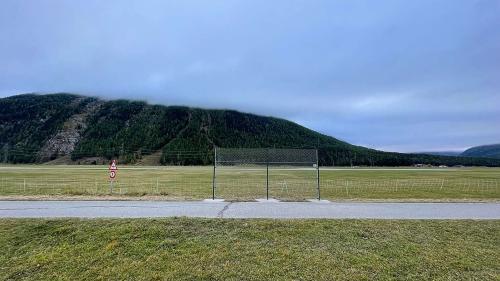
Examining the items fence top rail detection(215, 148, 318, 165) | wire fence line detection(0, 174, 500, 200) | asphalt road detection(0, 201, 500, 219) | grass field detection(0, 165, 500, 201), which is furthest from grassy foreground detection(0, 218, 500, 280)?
wire fence line detection(0, 174, 500, 200)

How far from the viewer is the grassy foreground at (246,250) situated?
8398 millimetres

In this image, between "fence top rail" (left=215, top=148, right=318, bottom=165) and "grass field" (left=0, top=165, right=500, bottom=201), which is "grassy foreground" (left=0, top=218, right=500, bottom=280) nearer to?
"fence top rail" (left=215, top=148, right=318, bottom=165)

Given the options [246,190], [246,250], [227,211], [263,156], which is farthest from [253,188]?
[246,250]

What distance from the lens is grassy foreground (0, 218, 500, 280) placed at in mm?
8398

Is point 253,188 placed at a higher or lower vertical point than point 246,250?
higher

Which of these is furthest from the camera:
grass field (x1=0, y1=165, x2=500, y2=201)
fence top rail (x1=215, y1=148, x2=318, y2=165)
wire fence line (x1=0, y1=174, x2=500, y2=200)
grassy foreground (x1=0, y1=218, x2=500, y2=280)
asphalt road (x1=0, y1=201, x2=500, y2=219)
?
wire fence line (x1=0, y1=174, x2=500, y2=200)

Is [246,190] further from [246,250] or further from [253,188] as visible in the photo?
[246,250]

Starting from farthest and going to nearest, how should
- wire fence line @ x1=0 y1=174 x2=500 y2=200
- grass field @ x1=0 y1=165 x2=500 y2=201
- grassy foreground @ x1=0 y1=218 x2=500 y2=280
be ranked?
1. wire fence line @ x1=0 y1=174 x2=500 y2=200
2. grass field @ x1=0 y1=165 x2=500 y2=201
3. grassy foreground @ x1=0 y1=218 x2=500 y2=280

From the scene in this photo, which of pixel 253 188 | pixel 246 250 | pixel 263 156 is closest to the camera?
pixel 246 250

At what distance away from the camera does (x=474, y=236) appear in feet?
35.7

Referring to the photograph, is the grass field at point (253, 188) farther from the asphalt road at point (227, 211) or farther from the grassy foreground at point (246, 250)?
the grassy foreground at point (246, 250)

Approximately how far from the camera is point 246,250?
9461 millimetres

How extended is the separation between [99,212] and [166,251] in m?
5.75

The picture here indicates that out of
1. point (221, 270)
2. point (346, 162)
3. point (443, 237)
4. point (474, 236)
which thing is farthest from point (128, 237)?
point (346, 162)
